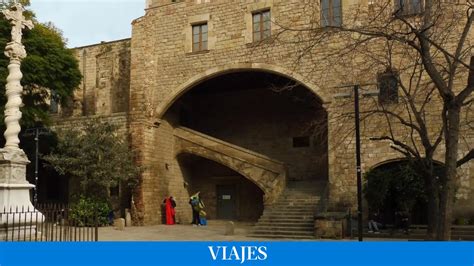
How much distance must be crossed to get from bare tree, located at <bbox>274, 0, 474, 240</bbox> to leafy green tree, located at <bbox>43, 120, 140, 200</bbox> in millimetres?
8185

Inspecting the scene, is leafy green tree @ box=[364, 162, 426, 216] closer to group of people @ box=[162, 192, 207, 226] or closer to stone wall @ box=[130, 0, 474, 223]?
stone wall @ box=[130, 0, 474, 223]

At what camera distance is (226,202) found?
24.3 m

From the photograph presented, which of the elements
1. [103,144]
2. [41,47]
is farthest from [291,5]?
[41,47]

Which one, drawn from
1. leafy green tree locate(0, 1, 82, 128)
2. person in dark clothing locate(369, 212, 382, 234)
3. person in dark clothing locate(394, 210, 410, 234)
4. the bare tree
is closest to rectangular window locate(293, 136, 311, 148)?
the bare tree

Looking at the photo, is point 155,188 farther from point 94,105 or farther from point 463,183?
point 463,183

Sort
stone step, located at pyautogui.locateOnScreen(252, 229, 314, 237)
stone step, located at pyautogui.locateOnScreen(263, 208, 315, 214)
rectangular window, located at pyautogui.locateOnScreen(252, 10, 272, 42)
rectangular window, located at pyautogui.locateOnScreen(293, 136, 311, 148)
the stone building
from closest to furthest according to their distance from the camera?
stone step, located at pyautogui.locateOnScreen(252, 229, 314, 237)
stone step, located at pyautogui.locateOnScreen(263, 208, 315, 214)
the stone building
rectangular window, located at pyautogui.locateOnScreen(252, 10, 272, 42)
rectangular window, located at pyautogui.locateOnScreen(293, 136, 311, 148)

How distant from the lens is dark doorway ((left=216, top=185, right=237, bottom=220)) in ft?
79.2

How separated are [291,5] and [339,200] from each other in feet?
25.9

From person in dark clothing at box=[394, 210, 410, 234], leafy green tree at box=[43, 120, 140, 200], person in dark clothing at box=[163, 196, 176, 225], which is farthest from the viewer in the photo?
person in dark clothing at box=[163, 196, 176, 225]

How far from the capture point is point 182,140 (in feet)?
74.2

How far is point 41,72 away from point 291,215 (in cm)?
1231

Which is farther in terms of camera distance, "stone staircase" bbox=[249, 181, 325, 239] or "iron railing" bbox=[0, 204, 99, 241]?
"stone staircase" bbox=[249, 181, 325, 239]

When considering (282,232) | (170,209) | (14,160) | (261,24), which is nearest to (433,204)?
(282,232)

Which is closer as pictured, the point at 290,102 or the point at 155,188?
the point at 155,188
